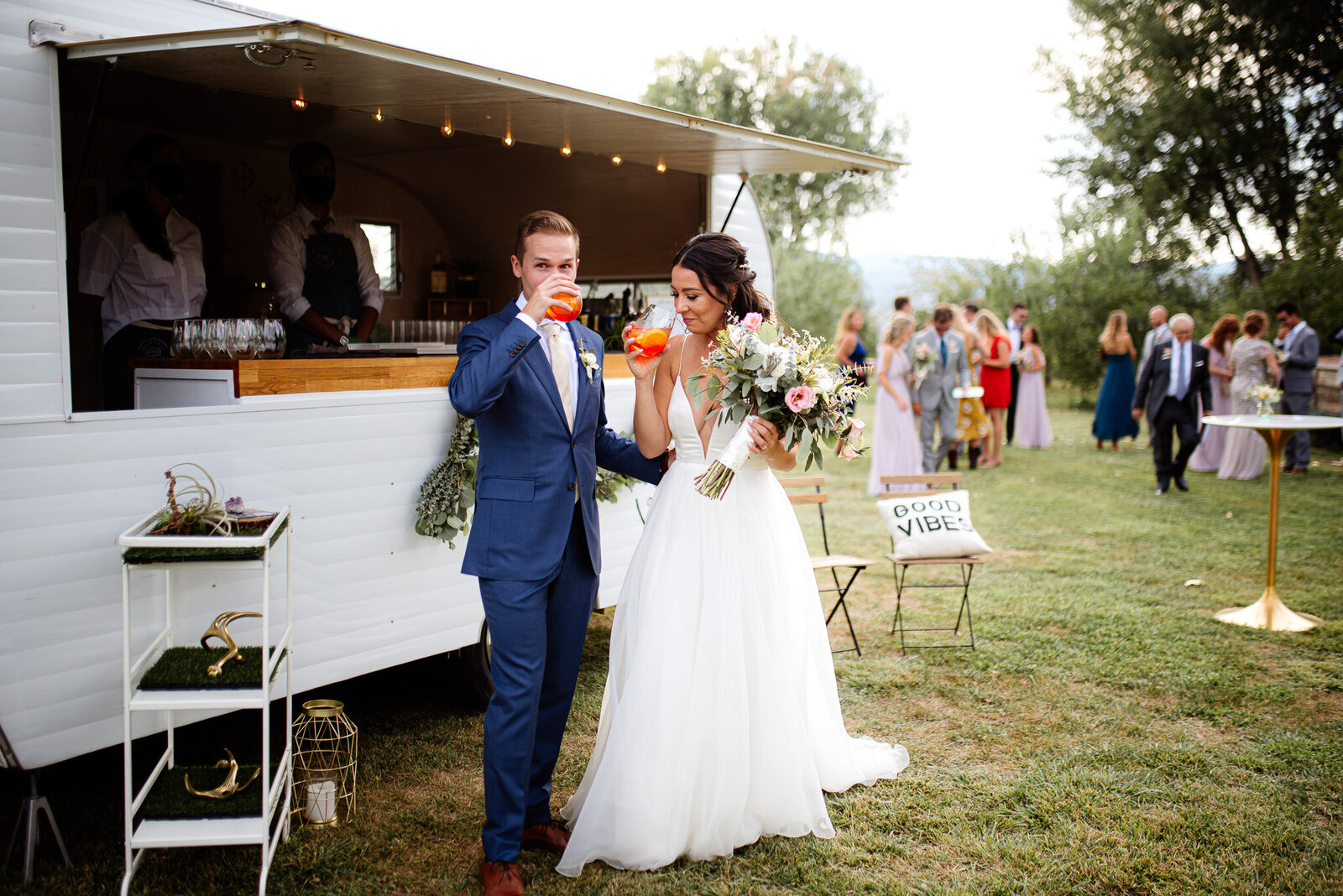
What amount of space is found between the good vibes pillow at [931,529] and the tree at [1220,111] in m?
15.2

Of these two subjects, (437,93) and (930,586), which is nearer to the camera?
(437,93)

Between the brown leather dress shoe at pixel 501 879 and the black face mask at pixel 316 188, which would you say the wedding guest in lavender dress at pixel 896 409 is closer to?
the black face mask at pixel 316 188

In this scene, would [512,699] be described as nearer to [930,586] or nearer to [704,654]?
[704,654]

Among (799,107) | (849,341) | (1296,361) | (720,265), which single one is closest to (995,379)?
(849,341)

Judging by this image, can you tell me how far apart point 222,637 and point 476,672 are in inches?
62.2

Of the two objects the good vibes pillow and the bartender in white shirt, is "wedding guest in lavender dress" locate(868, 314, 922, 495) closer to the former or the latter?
the good vibes pillow

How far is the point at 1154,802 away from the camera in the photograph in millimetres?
3713

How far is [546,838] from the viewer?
10.9 feet

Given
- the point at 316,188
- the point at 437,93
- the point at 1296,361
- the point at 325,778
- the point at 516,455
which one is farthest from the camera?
the point at 1296,361

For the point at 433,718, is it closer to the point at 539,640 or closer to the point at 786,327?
the point at 539,640

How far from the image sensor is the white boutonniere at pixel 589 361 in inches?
127

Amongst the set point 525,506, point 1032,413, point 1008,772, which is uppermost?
point 525,506

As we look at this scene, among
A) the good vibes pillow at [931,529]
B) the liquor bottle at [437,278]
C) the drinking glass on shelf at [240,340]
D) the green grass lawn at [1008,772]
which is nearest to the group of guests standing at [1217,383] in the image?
the green grass lawn at [1008,772]

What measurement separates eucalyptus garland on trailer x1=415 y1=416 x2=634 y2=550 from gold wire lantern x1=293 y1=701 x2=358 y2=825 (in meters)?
0.77
